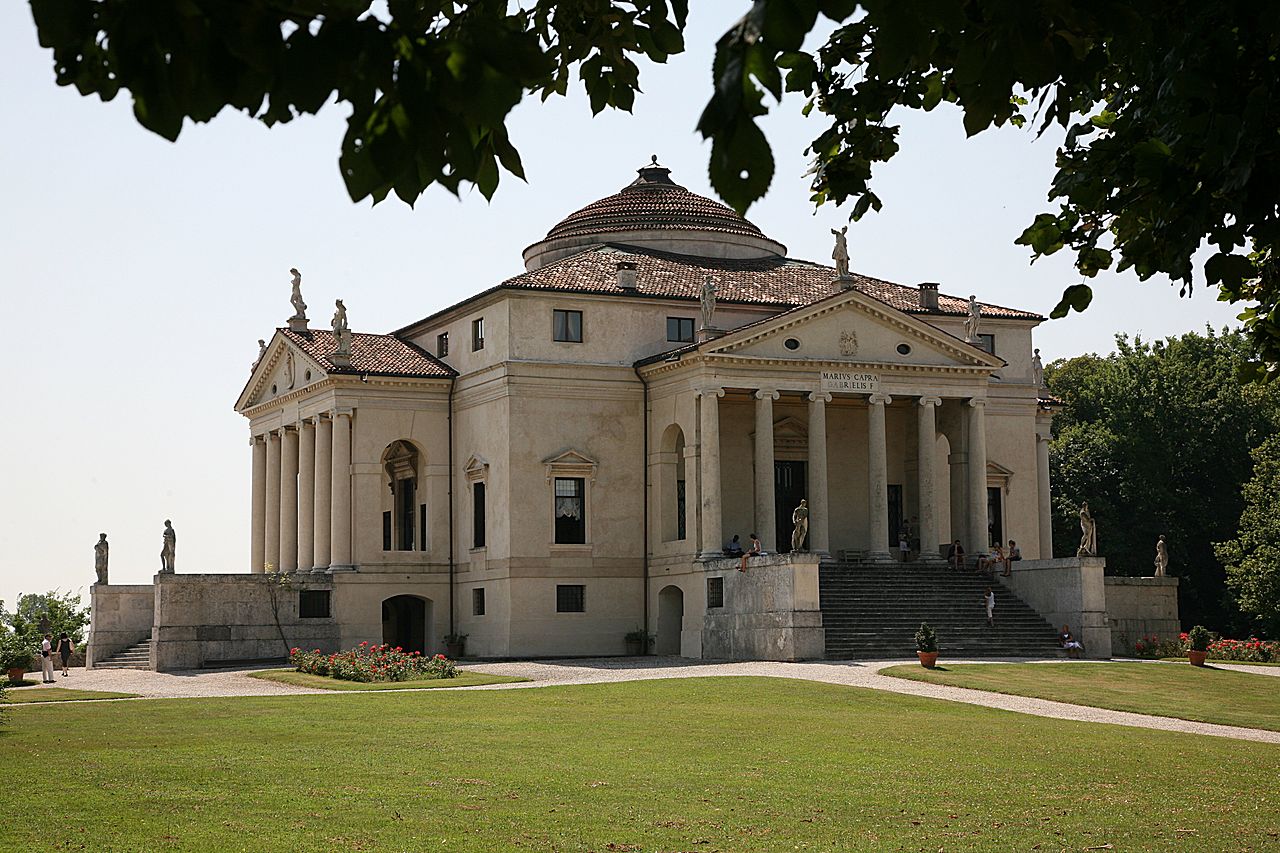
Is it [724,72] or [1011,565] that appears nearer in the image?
[724,72]

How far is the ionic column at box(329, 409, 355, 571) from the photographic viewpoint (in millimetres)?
57000

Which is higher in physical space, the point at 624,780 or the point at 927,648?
the point at 927,648

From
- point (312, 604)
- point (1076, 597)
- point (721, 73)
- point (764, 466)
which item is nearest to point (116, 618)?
point (312, 604)

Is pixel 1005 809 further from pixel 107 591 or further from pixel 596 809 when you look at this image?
pixel 107 591

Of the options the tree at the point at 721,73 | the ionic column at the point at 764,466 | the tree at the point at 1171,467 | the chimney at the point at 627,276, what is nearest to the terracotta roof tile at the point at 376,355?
the chimney at the point at 627,276

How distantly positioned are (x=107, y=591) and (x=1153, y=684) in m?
36.3

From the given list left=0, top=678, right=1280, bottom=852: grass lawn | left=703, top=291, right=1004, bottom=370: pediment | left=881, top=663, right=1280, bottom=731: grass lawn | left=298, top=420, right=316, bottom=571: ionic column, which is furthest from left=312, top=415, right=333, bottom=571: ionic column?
left=0, top=678, right=1280, bottom=852: grass lawn

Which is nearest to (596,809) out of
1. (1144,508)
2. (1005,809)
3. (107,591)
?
(1005,809)

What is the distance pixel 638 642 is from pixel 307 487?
1447 centimetres

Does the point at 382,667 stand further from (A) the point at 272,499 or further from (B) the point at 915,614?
(A) the point at 272,499

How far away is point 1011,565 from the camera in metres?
53.6

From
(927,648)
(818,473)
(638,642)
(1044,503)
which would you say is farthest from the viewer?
(1044,503)

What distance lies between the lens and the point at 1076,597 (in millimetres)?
49938

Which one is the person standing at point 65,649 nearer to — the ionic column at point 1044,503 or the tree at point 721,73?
the ionic column at point 1044,503
